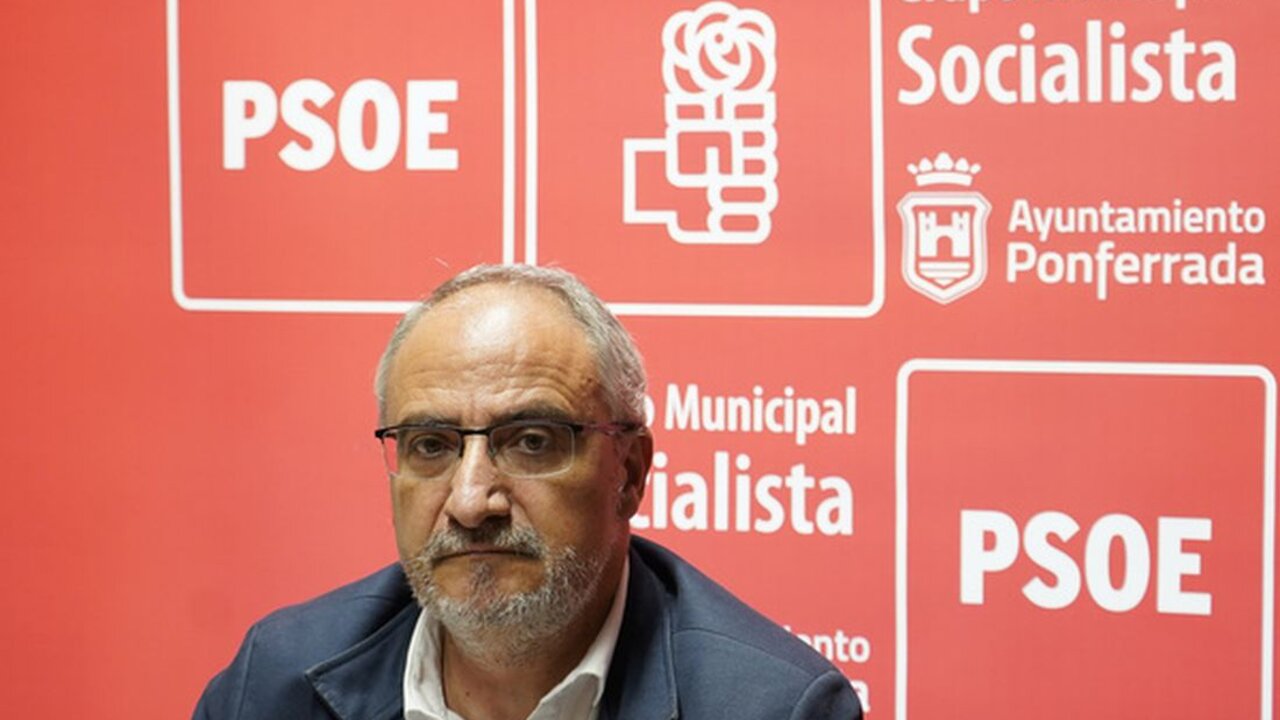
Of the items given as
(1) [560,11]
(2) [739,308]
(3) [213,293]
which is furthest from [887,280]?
(3) [213,293]

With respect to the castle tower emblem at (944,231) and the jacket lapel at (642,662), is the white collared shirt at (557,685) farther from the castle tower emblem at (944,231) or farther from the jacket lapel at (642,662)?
the castle tower emblem at (944,231)

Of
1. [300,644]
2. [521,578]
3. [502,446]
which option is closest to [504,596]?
[521,578]

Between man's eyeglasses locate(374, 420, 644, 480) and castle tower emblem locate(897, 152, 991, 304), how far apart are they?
0.70 m

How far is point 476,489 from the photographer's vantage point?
5.05 feet

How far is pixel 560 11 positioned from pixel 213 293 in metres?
0.64

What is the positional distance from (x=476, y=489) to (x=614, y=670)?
0.25 m

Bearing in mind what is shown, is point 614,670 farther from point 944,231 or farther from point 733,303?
point 944,231

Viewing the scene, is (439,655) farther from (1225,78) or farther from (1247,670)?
(1225,78)

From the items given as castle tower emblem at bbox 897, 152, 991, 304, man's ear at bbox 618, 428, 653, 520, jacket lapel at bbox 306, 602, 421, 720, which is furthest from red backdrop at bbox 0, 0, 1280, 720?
jacket lapel at bbox 306, 602, 421, 720

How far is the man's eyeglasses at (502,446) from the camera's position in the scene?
5.16 ft

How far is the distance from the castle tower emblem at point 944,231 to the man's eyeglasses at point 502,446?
0.70 m

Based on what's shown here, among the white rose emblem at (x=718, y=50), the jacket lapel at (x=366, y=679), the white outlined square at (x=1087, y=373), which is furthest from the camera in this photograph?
the white rose emblem at (x=718, y=50)

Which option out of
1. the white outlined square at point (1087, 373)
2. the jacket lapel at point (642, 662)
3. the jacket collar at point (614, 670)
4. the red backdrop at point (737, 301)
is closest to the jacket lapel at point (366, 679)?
the jacket collar at point (614, 670)

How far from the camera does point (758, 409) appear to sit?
2.19 m
